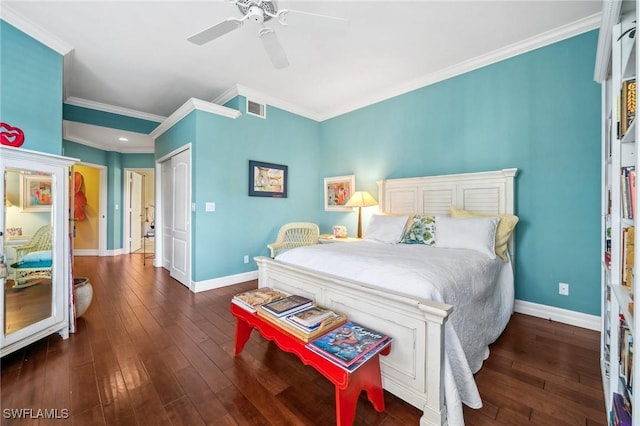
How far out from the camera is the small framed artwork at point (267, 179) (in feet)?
12.7

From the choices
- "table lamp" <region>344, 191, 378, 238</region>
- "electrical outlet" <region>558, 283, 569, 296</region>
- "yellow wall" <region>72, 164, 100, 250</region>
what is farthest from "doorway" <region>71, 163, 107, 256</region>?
"electrical outlet" <region>558, 283, 569, 296</region>

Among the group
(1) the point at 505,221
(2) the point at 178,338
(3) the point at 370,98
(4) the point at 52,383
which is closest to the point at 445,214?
(1) the point at 505,221

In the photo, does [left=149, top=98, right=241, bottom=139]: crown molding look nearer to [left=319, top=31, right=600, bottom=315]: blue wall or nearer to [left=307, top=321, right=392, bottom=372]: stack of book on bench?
[left=319, top=31, right=600, bottom=315]: blue wall

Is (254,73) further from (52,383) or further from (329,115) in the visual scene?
(52,383)

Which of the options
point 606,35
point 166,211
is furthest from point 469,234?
point 166,211

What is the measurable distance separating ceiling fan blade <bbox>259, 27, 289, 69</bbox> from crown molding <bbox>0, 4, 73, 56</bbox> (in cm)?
214

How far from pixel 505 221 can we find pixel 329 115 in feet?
10.5

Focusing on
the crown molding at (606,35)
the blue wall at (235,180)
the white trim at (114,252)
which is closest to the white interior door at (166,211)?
the blue wall at (235,180)

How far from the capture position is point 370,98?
3916 mm

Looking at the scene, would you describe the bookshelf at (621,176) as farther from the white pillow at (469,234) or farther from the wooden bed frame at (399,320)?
the white pillow at (469,234)

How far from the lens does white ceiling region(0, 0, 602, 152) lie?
2.17 metres

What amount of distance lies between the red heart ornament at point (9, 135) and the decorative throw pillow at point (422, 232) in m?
3.39

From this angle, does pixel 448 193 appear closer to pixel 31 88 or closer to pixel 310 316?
pixel 310 316

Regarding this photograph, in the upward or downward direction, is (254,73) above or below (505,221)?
above
